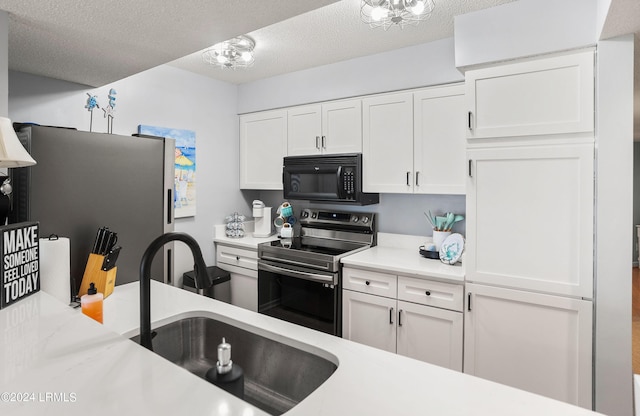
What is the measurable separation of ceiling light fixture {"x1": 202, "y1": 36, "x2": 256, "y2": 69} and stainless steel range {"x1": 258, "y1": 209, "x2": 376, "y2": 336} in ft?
4.85

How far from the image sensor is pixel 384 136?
2783mm

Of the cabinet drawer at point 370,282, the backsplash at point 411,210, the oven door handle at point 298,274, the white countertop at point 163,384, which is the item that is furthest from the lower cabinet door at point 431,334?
the white countertop at point 163,384

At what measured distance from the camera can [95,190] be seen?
178 centimetres

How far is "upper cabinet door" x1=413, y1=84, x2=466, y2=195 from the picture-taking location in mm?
2463

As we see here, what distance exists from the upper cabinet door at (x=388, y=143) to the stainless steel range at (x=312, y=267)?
0.44 meters

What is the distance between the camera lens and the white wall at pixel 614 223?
5.42 ft

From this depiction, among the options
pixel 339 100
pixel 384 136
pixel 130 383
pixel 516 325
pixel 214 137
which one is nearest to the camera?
pixel 130 383

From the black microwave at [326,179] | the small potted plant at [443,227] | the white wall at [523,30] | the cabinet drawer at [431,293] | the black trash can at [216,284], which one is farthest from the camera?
the black trash can at [216,284]

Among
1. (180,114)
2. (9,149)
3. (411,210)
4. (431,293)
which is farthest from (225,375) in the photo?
(180,114)

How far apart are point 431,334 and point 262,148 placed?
7.55ft

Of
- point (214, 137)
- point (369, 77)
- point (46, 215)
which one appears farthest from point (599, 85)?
point (214, 137)

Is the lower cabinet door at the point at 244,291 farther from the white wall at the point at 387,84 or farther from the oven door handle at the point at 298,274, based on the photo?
the white wall at the point at 387,84

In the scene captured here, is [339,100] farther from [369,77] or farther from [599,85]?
[599,85]

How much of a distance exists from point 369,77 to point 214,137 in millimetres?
1614
